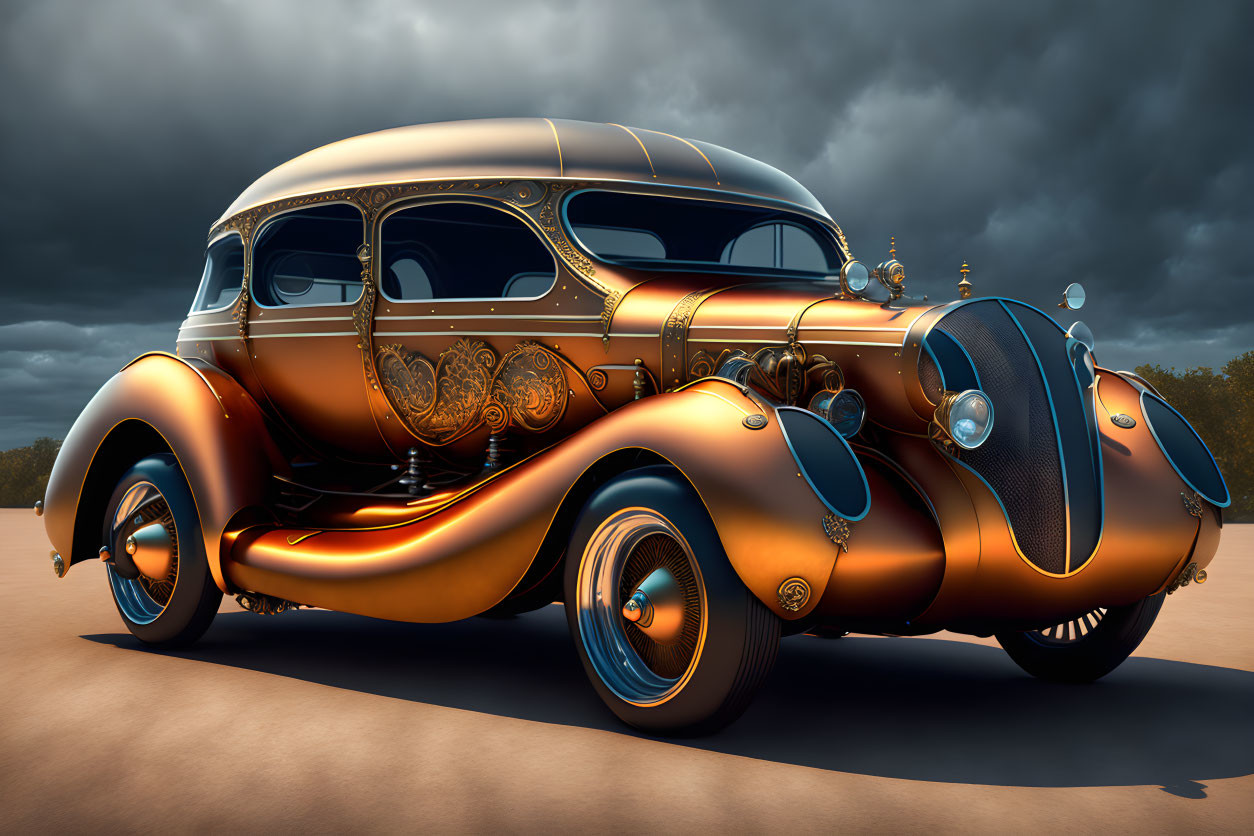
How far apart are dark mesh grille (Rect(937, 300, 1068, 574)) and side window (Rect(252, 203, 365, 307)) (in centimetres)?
341

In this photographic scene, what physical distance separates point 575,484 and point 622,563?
37 centimetres

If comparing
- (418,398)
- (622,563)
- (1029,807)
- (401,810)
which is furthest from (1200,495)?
(418,398)

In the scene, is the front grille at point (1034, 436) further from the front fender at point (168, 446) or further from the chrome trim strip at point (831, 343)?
the front fender at point (168, 446)

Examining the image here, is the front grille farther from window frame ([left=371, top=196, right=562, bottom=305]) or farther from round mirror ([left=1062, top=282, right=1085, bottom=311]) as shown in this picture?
window frame ([left=371, top=196, right=562, bottom=305])

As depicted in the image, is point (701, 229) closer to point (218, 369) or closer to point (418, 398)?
point (418, 398)

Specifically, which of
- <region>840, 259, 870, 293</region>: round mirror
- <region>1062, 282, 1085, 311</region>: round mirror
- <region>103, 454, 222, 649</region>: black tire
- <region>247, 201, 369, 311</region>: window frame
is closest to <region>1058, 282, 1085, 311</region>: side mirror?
<region>1062, 282, 1085, 311</region>: round mirror

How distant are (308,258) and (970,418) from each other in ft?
14.4

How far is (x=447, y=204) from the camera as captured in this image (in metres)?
5.36

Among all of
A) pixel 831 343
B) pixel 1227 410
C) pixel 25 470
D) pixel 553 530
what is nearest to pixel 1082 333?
pixel 831 343

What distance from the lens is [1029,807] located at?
3100 mm

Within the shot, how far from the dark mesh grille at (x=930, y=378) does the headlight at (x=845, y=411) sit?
0.83 feet

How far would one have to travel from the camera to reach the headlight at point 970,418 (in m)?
3.76

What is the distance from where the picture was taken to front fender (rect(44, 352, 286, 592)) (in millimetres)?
5402

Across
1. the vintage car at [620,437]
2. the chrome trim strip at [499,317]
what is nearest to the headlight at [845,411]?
the vintage car at [620,437]
